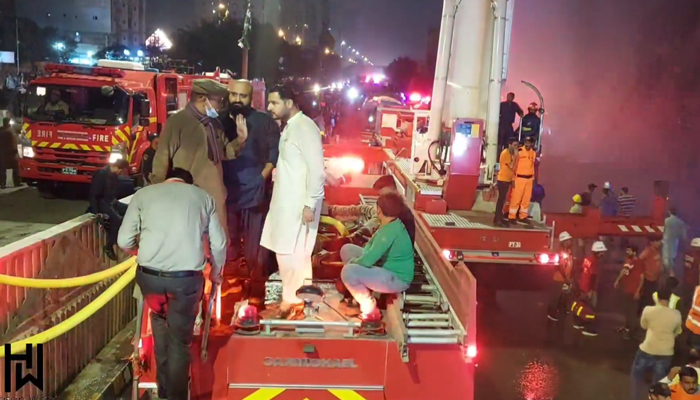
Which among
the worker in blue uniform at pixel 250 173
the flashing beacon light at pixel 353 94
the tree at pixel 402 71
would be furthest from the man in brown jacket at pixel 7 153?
the tree at pixel 402 71

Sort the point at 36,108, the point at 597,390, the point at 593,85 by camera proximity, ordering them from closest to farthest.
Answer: the point at 597,390 → the point at 36,108 → the point at 593,85

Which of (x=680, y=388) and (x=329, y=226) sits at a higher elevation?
(x=329, y=226)

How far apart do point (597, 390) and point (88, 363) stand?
5311 mm

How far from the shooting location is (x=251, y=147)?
556cm

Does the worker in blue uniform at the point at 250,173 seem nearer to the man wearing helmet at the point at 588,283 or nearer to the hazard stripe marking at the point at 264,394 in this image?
the hazard stripe marking at the point at 264,394

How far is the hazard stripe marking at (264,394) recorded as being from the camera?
4.26 m

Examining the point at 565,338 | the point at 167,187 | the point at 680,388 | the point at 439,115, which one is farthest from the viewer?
the point at 439,115

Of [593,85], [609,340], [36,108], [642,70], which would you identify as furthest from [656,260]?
[642,70]

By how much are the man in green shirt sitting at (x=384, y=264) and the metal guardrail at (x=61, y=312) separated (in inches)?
93.7

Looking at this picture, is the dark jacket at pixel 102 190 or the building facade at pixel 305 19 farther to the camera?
the building facade at pixel 305 19

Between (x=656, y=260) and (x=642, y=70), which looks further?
(x=642, y=70)

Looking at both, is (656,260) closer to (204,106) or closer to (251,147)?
(251,147)

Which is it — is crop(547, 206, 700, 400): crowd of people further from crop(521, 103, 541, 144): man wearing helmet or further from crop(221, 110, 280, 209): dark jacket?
crop(221, 110, 280, 209): dark jacket

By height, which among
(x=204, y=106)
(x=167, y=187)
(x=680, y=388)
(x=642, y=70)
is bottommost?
(x=680, y=388)
